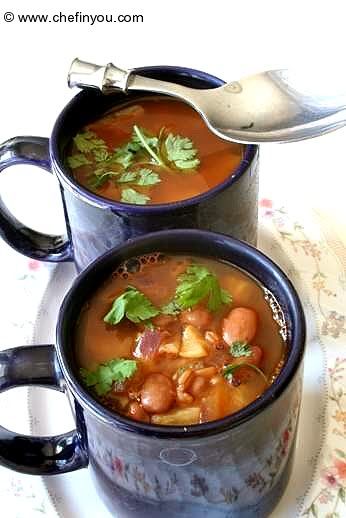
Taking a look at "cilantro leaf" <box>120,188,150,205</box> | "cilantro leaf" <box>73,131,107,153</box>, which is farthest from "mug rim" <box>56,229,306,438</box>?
"cilantro leaf" <box>73,131,107,153</box>

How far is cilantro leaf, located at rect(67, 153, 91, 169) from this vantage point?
1104mm

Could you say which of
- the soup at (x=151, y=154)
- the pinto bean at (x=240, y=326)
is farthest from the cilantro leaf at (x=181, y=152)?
the pinto bean at (x=240, y=326)

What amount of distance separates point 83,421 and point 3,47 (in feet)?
2.94

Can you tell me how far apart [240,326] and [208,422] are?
12 cm

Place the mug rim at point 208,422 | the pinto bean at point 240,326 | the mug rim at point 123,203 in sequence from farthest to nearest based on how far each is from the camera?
the mug rim at point 123,203 < the pinto bean at point 240,326 < the mug rim at point 208,422

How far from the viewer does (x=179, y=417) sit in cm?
81

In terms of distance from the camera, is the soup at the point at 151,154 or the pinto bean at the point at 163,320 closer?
the pinto bean at the point at 163,320

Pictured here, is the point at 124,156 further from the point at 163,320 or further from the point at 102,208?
the point at 163,320

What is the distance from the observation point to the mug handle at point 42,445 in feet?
2.77

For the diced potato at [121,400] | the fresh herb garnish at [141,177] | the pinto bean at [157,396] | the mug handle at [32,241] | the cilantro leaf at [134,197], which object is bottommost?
the mug handle at [32,241]

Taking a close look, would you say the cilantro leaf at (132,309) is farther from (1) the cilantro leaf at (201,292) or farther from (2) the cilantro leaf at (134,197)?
(2) the cilantro leaf at (134,197)

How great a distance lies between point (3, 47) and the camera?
1.55 meters

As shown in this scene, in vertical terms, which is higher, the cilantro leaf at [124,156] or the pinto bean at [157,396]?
the cilantro leaf at [124,156]

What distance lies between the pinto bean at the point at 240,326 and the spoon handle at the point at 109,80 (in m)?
0.34
